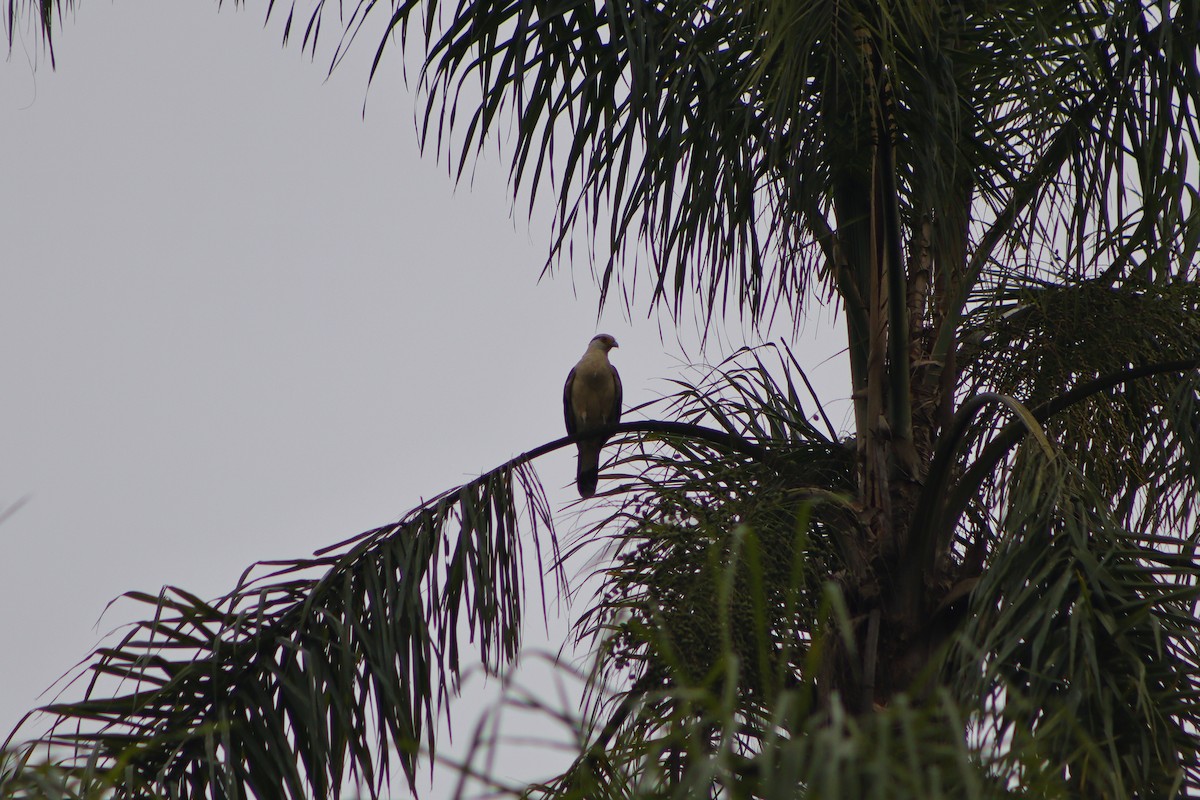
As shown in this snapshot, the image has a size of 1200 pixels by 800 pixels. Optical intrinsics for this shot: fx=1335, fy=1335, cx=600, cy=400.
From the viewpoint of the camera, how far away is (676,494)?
4277 millimetres

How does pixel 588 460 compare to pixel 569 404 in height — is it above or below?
below

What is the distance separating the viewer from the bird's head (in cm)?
877

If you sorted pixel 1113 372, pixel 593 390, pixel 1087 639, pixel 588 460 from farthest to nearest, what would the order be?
pixel 593 390 < pixel 588 460 < pixel 1113 372 < pixel 1087 639

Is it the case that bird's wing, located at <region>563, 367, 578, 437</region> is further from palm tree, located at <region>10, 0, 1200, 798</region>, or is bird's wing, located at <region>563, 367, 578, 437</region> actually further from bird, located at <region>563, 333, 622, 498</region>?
palm tree, located at <region>10, 0, 1200, 798</region>

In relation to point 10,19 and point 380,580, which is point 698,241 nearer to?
point 380,580

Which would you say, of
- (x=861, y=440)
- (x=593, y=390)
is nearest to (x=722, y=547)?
(x=861, y=440)

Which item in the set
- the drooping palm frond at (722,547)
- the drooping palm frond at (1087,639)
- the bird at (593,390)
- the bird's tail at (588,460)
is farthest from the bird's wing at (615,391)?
the drooping palm frond at (1087,639)

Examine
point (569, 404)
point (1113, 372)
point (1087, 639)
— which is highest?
point (569, 404)

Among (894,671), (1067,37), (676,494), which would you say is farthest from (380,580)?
(1067,37)

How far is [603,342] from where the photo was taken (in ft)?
29.0

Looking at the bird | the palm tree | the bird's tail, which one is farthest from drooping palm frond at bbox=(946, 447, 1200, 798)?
the bird

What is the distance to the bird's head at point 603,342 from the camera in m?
8.77

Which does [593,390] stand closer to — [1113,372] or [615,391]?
[615,391]

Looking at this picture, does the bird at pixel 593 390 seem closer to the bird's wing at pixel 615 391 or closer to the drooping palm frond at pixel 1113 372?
the bird's wing at pixel 615 391
